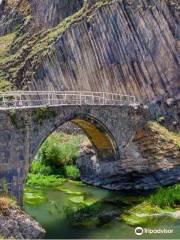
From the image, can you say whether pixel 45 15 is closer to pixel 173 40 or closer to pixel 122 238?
pixel 173 40

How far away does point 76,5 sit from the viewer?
270 ft

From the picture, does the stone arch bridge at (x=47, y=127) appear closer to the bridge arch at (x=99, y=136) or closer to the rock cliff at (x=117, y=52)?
the bridge arch at (x=99, y=136)

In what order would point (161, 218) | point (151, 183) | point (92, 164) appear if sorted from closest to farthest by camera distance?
point (161, 218) → point (151, 183) → point (92, 164)

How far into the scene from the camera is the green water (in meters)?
35.2

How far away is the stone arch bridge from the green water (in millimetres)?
4017

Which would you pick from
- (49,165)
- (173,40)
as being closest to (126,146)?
(49,165)

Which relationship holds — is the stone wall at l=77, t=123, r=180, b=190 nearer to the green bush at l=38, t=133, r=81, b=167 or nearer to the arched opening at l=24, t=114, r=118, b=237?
the arched opening at l=24, t=114, r=118, b=237

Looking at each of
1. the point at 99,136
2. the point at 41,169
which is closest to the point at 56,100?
the point at 99,136

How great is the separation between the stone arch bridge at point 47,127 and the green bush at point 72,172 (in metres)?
6.60

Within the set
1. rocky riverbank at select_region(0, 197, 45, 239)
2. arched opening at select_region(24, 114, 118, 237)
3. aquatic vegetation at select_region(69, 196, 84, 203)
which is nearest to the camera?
rocky riverbank at select_region(0, 197, 45, 239)

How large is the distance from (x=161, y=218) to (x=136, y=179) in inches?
490

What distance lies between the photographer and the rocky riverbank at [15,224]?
27547 millimetres

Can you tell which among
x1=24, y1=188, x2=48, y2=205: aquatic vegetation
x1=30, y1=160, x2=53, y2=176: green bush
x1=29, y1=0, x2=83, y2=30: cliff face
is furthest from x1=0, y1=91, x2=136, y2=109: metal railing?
x1=29, y1=0, x2=83, y2=30: cliff face
